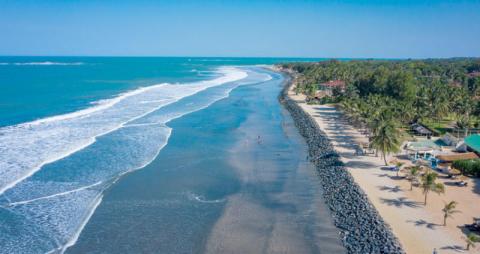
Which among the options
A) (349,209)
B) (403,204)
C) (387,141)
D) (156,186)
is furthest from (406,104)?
(156,186)

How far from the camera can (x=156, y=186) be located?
27234mm

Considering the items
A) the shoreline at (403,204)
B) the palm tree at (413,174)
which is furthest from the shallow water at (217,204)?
the palm tree at (413,174)

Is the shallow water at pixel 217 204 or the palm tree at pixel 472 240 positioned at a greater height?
the palm tree at pixel 472 240

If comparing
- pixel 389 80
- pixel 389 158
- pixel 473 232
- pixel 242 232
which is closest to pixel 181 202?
pixel 242 232

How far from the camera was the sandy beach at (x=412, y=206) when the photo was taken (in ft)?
64.0

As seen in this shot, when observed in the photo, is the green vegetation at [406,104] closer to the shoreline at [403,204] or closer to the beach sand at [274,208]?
the shoreline at [403,204]

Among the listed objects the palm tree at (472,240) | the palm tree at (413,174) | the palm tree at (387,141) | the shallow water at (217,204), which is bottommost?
the shallow water at (217,204)

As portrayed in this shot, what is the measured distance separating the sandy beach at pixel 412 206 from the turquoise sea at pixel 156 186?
3533 millimetres

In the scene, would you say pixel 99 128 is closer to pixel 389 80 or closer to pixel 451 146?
pixel 451 146

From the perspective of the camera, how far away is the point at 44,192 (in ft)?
82.8

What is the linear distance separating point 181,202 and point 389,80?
152 ft

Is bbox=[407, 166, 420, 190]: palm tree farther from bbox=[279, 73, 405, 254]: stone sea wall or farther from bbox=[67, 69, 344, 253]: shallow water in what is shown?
bbox=[67, 69, 344, 253]: shallow water

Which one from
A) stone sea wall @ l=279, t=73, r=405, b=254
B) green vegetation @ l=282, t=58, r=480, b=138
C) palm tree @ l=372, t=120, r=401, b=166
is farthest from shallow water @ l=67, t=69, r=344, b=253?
green vegetation @ l=282, t=58, r=480, b=138

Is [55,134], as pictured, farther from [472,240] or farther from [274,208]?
[472,240]
